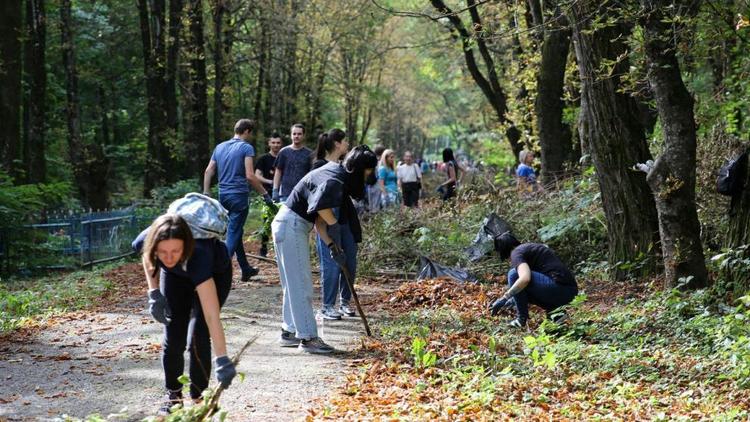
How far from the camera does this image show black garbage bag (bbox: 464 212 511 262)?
12727 mm

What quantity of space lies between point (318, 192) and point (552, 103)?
10161 millimetres

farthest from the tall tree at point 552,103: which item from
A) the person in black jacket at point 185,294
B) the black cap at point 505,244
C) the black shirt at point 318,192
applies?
the person in black jacket at point 185,294

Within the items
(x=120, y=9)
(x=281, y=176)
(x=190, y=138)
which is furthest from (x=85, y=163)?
(x=281, y=176)

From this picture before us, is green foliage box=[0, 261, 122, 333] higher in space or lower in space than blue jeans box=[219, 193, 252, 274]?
lower

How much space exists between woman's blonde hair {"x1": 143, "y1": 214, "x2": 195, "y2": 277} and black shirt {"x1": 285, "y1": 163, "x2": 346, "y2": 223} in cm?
266

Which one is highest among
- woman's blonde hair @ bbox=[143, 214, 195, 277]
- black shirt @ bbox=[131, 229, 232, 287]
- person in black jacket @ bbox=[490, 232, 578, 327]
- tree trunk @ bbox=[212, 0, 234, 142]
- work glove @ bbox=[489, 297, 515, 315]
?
tree trunk @ bbox=[212, 0, 234, 142]

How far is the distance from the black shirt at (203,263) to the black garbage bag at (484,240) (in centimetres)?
738

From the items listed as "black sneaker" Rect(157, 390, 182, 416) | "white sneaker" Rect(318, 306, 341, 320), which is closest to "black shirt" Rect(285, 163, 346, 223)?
"white sneaker" Rect(318, 306, 341, 320)

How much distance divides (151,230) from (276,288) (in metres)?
6.99

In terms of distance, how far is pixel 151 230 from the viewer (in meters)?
5.32

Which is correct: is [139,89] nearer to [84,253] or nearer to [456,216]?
[84,253]

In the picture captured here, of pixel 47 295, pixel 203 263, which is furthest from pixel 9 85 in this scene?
pixel 203 263

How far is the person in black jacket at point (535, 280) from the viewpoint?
9031mm

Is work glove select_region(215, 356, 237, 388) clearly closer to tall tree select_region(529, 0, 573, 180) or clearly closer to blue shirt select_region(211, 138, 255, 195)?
blue shirt select_region(211, 138, 255, 195)
